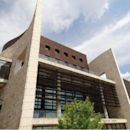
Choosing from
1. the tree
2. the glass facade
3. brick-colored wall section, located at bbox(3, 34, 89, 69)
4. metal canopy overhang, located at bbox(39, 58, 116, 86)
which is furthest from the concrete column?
brick-colored wall section, located at bbox(3, 34, 89, 69)

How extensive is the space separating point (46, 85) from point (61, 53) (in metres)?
10.7

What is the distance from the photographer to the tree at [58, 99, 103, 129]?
38.8 ft

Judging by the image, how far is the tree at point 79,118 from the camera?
38.8 ft

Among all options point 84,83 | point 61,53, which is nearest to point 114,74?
point 84,83

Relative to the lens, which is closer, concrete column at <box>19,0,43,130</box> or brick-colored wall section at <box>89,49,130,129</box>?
concrete column at <box>19,0,43,130</box>

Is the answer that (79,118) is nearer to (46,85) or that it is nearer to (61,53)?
(46,85)

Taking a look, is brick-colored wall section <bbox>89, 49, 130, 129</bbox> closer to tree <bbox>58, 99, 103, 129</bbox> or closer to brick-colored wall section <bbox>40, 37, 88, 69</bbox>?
brick-colored wall section <bbox>40, 37, 88, 69</bbox>

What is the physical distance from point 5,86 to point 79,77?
10.6m

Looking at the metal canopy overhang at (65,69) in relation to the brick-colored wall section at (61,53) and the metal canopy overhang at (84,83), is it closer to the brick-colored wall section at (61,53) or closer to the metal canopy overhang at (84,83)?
the metal canopy overhang at (84,83)

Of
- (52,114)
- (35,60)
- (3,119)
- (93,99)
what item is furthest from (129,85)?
(3,119)

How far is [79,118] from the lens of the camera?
1220cm

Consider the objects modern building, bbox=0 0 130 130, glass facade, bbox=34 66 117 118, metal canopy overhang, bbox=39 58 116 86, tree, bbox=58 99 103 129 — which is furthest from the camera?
metal canopy overhang, bbox=39 58 116 86

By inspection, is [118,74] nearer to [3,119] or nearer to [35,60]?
[35,60]

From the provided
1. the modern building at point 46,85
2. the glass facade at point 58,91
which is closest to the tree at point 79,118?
the modern building at point 46,85
